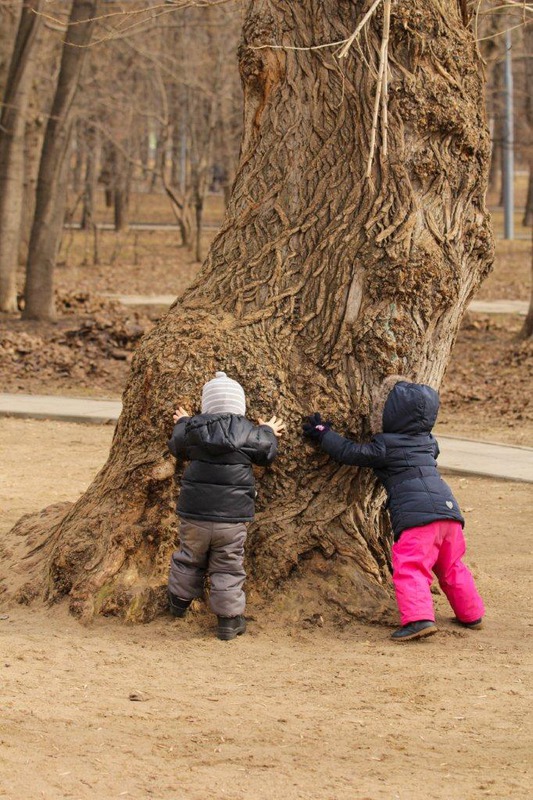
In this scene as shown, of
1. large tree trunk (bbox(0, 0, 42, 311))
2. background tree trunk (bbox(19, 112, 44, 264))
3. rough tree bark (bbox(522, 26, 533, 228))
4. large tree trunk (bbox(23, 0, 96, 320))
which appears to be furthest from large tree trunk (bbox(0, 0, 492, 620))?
rough tree bark (bbox(522, 26, 533, 228))

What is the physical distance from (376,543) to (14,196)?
1382cm

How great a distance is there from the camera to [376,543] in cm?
620

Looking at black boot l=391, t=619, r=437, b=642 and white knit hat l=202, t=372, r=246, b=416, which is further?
white knit hat l=202, t=372, r=246, b=416

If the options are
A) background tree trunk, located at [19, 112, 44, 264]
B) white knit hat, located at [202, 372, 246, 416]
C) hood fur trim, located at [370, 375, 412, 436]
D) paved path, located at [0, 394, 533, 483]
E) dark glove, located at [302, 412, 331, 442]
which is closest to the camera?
white knit hat, located at [202, 372, 246, 416]

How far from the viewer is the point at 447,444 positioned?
10.8 meters

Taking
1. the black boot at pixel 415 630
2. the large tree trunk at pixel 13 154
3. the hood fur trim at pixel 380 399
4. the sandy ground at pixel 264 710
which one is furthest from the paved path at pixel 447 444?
the large tree trunk at pixel 13 154

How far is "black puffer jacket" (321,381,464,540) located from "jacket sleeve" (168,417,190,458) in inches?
29.7

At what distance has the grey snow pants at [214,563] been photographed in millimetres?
5535

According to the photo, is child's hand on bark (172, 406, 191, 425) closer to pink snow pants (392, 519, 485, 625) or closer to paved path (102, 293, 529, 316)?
pink snow pants (392, 519, 485, 625)

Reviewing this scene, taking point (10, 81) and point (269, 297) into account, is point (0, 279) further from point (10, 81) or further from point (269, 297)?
point (269, 297)

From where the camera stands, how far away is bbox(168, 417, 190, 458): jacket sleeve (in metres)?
5.57

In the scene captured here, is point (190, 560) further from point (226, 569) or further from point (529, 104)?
point (529, 104)

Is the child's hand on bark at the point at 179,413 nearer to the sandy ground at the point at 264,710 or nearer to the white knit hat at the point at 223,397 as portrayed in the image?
the white knit hat at the point at 223,397

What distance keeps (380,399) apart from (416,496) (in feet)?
2.08
